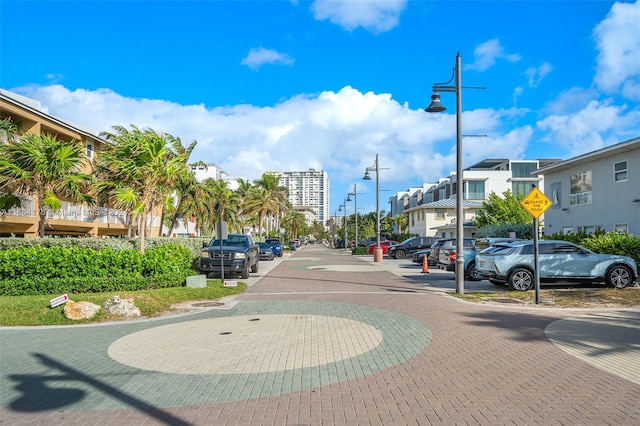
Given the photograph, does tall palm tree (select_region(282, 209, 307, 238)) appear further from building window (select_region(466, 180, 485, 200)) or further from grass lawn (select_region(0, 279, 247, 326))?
grass lawn (select_region(0, 279, 247, 326))

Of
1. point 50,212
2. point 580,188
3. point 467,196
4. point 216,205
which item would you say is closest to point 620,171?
point 580,188

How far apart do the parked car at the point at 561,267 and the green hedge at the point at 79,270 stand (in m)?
10.3

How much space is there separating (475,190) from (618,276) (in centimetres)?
4568

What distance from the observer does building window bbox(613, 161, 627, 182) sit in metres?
21.8

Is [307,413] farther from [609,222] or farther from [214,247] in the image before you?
[609,222]

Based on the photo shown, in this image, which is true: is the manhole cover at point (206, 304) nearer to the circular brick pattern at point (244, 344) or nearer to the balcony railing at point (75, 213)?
the circular brick pattern at point (244, 344)

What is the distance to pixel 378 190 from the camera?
34.1 meters

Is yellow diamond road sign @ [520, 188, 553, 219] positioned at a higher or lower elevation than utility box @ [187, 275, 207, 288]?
higher

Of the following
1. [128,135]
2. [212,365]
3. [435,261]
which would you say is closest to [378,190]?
[435,261]

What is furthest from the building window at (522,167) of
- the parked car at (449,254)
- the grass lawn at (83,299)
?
the grass lawn at (83,299)

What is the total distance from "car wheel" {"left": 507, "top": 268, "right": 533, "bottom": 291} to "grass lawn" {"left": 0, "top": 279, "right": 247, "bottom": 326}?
906 cm

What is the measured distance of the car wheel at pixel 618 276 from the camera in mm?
14609

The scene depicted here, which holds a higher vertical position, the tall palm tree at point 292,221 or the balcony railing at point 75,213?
the tall palm tree at point 292,221

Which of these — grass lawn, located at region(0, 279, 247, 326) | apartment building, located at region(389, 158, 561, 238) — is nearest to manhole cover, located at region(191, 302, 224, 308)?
grass lawn, located at region(0, 279, 247, 326)
